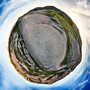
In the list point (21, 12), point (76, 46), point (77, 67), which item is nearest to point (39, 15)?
point (21, 12)

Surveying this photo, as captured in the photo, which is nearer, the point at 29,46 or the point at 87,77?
the point at 29,46

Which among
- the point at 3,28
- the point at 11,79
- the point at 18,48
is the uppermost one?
the point at 3,28

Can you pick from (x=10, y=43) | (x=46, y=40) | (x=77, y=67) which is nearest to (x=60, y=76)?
(x=77, y=67)

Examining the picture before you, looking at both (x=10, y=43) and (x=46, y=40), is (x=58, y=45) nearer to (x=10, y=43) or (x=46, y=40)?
(x=46, y=40)

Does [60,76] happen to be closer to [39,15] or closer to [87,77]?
[87,77]

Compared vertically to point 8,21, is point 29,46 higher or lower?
lower

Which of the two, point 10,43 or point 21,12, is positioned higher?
point 21,12
